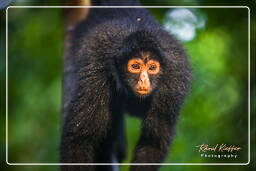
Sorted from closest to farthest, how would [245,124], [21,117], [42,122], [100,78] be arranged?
[100,78], [245,124], [21,117], [42,122]

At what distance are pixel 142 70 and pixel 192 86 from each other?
70 centimetres

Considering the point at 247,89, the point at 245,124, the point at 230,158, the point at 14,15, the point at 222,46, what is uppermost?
the point at 14,15

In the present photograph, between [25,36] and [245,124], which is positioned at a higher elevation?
[25,36]

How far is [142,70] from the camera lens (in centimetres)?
433

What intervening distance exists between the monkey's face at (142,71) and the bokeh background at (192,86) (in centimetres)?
52

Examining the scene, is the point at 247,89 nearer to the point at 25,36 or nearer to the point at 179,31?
the point at 179,31

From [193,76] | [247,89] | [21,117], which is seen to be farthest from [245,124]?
[21,117]

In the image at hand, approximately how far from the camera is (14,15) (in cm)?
468

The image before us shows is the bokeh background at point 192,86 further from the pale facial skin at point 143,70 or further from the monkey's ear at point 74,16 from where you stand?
the pale facial skin at point 143,70

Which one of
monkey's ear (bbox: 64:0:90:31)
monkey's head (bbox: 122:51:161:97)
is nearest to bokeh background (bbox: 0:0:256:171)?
monkey's ear (bbox: 64:0:90:31)

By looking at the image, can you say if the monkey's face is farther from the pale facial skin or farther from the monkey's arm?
the monkey's arm

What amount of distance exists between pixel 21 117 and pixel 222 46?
2425mm

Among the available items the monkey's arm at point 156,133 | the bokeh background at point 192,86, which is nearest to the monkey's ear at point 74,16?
the bokeh background at point 192,86

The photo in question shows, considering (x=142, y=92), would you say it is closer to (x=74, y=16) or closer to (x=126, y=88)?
(x=126, y=88)
